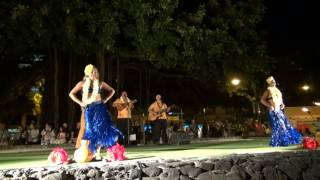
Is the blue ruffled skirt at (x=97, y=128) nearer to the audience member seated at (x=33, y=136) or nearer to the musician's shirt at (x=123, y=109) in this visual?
the musician's shirt at (x=123, y=109)

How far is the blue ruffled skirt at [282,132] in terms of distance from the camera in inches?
553

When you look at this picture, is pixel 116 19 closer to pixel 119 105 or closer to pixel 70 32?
pixel 70 32

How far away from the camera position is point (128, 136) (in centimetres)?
1812

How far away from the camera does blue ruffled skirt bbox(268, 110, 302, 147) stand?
14.0 m

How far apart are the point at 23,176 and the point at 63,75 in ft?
51.1

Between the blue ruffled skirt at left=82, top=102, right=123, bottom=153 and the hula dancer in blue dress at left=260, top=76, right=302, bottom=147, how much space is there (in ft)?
17.1

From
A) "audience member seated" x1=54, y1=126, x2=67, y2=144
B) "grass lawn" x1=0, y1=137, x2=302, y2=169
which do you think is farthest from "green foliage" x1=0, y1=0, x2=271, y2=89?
"grass lawn" x1=0, y1=137, x2=302, y2=169

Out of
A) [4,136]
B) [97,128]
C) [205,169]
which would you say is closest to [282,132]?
[205,169]

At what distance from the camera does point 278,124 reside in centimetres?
1412

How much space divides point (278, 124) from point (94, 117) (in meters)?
5.70

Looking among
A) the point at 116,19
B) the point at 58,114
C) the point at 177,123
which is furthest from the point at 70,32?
the point at 177,123

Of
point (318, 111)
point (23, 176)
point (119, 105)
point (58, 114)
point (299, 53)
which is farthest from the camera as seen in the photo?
point (299, 53)

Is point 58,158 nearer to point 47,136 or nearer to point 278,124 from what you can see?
point 278,124

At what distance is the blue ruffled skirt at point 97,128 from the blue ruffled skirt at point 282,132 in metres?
5.20
